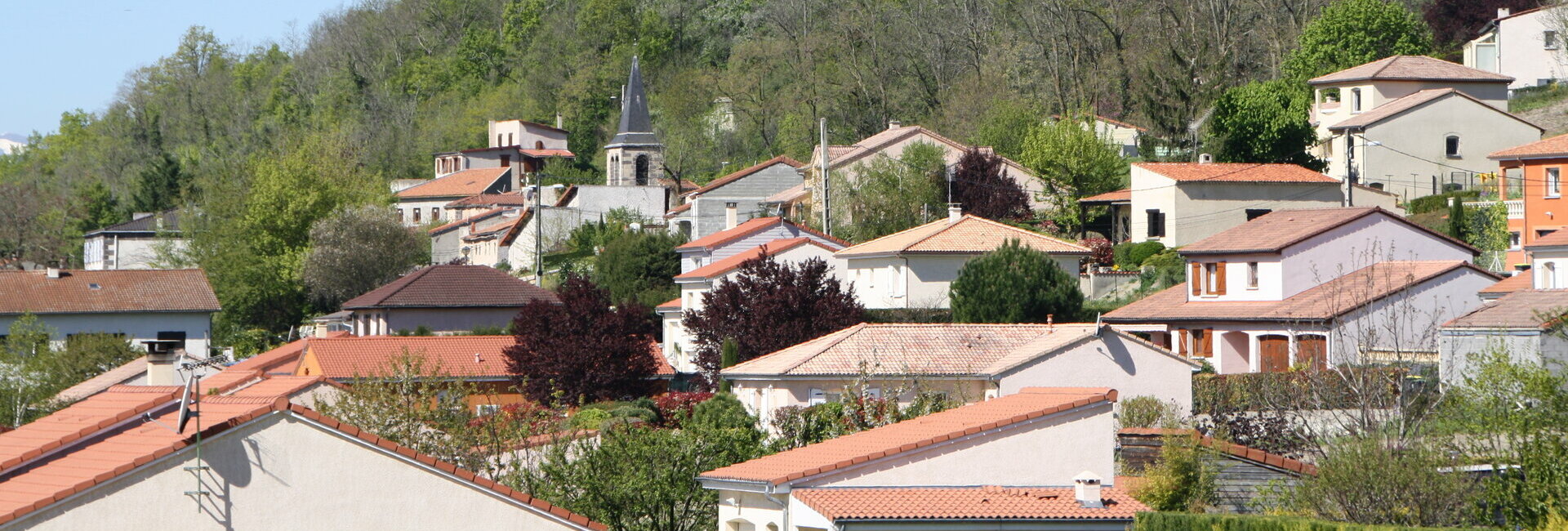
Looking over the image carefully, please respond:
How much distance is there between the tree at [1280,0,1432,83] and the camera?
229ft

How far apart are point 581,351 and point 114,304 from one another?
2588 centimetres

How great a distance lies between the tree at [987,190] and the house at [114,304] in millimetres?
28305

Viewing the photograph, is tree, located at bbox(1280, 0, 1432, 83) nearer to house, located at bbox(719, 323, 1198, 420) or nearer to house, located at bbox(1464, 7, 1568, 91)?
house, located at bbox(1464, 7, 1568, 91)

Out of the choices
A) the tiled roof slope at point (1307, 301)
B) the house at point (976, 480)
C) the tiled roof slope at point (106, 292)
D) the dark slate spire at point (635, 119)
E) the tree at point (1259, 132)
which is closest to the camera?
Result: the house at point (976, 480)

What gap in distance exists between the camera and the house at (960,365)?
109ft

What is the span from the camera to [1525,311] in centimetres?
3108

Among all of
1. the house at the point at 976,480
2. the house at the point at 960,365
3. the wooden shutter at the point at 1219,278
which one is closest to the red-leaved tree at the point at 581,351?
the house at the point at 960,365

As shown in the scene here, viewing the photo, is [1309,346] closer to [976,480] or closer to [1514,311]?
[1514,311]

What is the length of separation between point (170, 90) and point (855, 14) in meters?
66.2

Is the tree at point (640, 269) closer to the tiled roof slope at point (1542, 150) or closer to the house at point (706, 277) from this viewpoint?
the house at point (706, 277)

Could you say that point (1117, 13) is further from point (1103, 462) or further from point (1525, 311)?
point (1103, 462)

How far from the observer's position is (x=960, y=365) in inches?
1398

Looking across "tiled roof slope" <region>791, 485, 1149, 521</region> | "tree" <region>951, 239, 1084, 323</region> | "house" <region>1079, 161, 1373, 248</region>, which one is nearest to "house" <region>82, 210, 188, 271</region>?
"house" <region>1079, 161, 1373, 248</region>

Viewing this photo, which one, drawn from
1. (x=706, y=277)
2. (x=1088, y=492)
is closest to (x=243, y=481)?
(x=1088, y=492)
